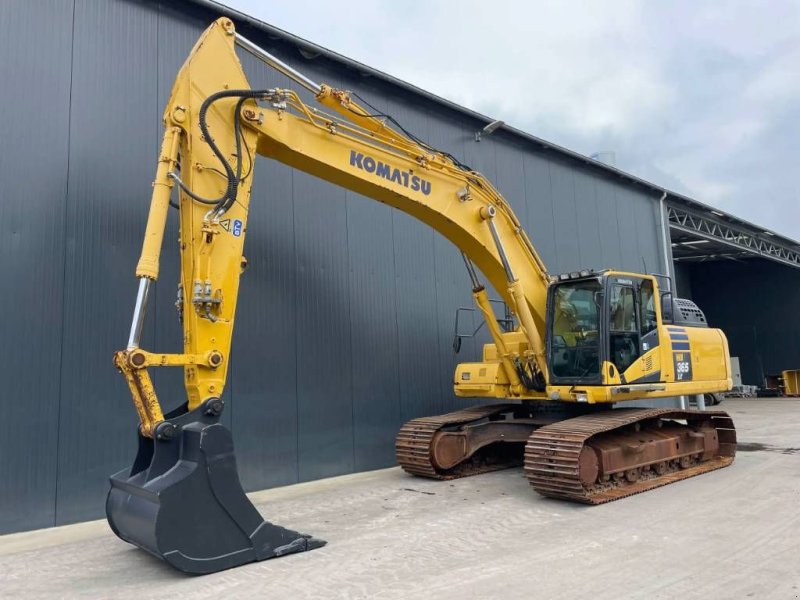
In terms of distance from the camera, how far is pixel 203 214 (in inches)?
222

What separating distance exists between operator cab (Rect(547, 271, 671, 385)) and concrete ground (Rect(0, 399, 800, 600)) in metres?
1.71

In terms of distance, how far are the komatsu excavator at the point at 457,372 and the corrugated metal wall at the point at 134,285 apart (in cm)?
155

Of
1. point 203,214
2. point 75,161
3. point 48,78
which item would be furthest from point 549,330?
point 48,78

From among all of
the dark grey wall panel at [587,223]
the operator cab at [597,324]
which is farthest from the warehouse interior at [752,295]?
the operator cab at [597,324]

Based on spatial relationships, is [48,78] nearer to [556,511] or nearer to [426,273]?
[426,273]

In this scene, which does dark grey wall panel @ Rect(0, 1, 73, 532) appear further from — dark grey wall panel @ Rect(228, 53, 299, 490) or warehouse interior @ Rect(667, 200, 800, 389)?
warehouse interior @ Rect(667, 200, 800, 389)

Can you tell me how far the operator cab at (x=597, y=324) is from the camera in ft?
26.0

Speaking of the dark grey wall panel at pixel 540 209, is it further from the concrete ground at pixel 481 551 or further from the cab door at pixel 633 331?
the concrete ground at pixel 481 551

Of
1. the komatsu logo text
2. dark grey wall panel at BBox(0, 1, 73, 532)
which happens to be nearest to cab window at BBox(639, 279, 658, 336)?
the komatsu logo text

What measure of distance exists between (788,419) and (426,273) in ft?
39.7

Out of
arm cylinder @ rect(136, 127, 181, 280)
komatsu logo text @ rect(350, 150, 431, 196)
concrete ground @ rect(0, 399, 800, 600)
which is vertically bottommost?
concrete ground @ rect(0, 399, 800, 600)

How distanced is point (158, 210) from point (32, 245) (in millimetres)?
2797

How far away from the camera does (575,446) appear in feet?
22.7

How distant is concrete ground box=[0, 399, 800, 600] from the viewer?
4504 mm
